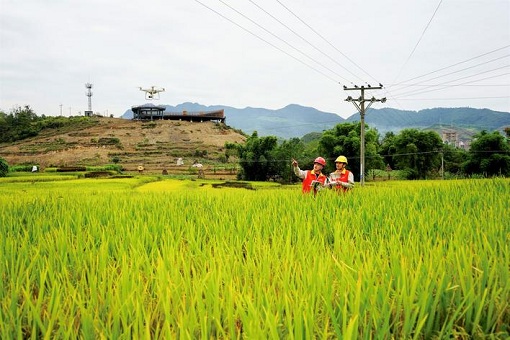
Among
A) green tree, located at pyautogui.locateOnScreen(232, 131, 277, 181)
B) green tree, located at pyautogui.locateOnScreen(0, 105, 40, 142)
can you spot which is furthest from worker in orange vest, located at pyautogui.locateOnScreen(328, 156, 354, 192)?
green tree, located at pyautogui.locateOnScreen(0, 105, 40, 142)

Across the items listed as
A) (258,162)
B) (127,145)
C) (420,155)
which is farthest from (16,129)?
(420,155)

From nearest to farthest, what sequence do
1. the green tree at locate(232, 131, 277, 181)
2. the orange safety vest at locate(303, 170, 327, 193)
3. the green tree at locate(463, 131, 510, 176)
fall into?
the orange safety vest at locate(303, 170, 327, 193)
the green tree at locate(232, 131, 277, 181)
the green tree at locate(463, 131, 510, 176)

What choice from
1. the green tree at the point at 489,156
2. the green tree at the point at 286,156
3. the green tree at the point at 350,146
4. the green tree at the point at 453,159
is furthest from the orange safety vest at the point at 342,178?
the green tree at the point at 453,159

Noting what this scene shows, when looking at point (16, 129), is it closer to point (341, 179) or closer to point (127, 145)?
point (127, 145)

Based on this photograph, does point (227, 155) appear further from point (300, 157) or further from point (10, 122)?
point (10, 122)

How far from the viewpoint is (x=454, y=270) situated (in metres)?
1.97

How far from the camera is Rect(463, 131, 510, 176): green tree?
4628cm

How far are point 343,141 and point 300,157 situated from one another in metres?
6.23

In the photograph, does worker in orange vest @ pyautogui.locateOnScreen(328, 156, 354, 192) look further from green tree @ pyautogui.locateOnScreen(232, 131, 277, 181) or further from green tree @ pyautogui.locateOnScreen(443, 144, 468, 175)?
green tree @ pyautogui.locateOnScreen(443, 144, 468, 175)

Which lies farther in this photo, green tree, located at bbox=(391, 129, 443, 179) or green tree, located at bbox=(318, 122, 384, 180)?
green tree, located at bbox=(391, 129, 443, 179)

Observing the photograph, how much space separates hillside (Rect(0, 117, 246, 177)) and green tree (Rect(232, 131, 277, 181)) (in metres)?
14.5

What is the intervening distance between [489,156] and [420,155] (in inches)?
317

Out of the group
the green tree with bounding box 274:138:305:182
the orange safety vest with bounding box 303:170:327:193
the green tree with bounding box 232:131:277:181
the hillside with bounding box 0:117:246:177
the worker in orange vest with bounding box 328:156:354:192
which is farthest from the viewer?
the hillside with bounding box 0:117:246:177

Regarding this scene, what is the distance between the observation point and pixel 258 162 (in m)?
45.8
